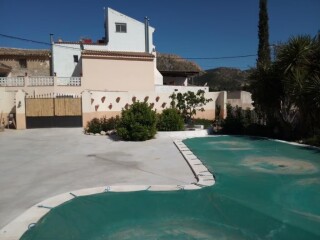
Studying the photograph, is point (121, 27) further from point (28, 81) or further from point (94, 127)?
point (94, 127)

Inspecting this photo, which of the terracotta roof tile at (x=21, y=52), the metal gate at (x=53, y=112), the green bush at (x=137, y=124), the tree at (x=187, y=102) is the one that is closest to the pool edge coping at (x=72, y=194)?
the green bush at (x=137, y=124)

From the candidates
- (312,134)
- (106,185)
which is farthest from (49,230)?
(312,134)

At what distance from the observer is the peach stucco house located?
73.1 feet

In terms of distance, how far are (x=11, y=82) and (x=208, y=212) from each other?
21.8m

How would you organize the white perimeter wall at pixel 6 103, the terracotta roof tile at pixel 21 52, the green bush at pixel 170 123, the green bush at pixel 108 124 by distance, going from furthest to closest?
the terracotta roof tile at pixel 21 52 < the white perimeter wall at pixel 6 103 < the green bush at pixel 108 124 < the green bush at pixel 170 123

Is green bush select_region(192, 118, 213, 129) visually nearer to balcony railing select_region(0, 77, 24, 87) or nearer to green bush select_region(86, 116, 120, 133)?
green bush select_region(86, 116, 120, 133)

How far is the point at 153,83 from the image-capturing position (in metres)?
28.6

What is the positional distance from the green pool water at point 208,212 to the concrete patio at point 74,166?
992 millimetres

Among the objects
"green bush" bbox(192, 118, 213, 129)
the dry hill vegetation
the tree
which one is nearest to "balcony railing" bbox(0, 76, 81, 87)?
the tree

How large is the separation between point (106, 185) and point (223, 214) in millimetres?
3456

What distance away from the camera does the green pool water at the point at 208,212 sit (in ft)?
19.5

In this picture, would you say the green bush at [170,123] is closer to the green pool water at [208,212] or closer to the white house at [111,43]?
the green pool water at [208,212]

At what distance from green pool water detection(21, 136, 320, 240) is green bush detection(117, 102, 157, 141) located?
25.3 feet

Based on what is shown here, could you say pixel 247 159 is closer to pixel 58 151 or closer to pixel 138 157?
pixel 138 157
